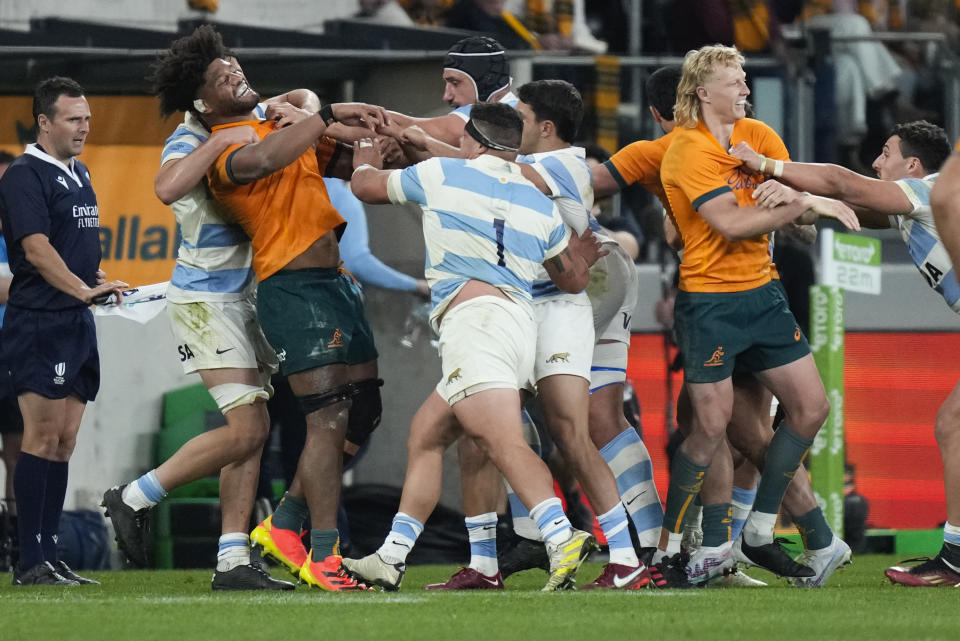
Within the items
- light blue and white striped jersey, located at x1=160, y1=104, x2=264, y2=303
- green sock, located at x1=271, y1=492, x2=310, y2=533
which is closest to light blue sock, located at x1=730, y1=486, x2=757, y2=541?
green sock, located at x1=271, y1=492, x2=310, y2=533

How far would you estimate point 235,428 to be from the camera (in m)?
7.21

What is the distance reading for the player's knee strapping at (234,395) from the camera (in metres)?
7.23

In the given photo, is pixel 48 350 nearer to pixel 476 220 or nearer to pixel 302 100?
pixel 302 100

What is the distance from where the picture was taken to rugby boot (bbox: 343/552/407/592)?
6.69 meters

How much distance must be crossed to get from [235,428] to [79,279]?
3.21ft

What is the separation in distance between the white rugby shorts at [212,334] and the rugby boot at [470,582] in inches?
48.5

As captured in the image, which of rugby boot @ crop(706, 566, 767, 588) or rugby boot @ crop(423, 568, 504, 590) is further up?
rugby boot @ crop(423, 568, 504, 590)

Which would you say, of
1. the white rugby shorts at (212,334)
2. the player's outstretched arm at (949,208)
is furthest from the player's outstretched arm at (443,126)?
the player's outstretched arm at (949,208)

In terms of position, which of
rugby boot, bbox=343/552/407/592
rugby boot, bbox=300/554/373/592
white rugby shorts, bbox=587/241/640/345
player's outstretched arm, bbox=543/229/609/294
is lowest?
rugby boot, bbox=300/554/373/592

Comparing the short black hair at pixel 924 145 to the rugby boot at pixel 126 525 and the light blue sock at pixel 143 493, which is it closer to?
the light blue sock at pixel 143 493

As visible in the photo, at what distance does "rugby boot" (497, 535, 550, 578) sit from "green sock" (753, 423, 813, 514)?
3.41ft

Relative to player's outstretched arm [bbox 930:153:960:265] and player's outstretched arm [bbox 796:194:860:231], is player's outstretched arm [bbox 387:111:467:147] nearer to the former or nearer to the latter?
player's outstretched arm [bbox 796:194:860:231]

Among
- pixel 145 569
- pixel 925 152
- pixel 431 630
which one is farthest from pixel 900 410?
pixel 431 630

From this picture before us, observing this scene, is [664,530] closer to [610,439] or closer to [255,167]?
[610,439]
